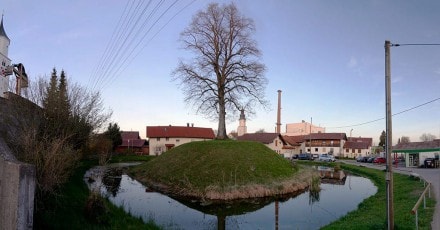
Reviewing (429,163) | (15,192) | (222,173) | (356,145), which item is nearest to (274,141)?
(356,145)

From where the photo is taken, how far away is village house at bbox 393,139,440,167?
4875cm

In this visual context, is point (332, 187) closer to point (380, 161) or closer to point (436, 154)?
point (436, 154)

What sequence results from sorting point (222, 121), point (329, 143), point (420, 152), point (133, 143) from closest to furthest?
point (222, 121), point (420, 152), point (133, 143), point (329, 143)

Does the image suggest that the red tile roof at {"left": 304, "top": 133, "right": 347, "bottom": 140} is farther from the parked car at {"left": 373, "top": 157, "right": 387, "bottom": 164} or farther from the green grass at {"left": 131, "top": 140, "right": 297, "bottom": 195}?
the green grass at {"left": 131, "top": 140, "right": 297, "bottom": 195}

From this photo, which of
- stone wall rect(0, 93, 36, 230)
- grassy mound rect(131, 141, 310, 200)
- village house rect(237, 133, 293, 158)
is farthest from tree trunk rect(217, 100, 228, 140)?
village house rect(237, 133, 293, 158)

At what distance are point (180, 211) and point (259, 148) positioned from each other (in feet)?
54.6

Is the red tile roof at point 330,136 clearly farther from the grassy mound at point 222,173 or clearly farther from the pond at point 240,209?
the pond at point 240,209

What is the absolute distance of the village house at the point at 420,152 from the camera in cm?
4875

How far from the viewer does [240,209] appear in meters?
20.0

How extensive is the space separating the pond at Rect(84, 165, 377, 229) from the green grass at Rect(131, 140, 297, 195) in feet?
8.08

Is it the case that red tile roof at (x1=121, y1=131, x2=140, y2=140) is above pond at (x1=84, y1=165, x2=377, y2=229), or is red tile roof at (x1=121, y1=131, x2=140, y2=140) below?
above

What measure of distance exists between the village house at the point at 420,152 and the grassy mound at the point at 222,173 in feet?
93.5

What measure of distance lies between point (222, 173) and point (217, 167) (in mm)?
1383

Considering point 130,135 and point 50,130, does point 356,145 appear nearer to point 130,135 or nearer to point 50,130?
point 130,135
